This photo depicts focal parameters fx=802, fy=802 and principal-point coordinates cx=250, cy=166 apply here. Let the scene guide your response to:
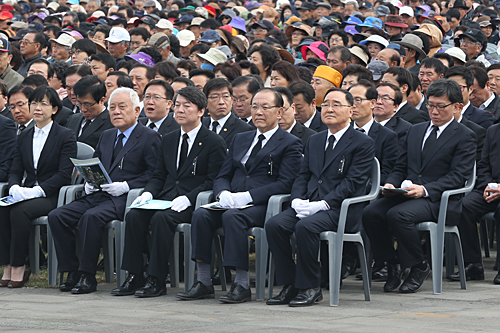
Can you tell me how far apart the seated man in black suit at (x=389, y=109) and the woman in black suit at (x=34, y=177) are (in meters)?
2.87

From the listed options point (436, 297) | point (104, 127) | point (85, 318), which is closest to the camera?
point (85, 318)

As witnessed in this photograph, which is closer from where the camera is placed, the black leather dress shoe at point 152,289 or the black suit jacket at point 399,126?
the black leather dress shoe at point 152,289

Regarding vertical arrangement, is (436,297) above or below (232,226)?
below

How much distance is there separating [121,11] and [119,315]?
12.0m

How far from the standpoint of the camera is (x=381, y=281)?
7.10 meters

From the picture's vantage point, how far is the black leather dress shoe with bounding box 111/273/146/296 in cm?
649

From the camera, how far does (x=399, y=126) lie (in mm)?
7559

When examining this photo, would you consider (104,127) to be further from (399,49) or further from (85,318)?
(399,49)

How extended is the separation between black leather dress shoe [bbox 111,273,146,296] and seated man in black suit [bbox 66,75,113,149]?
1.92 metres

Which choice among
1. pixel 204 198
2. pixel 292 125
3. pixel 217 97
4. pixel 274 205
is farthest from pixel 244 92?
pixel 274 205

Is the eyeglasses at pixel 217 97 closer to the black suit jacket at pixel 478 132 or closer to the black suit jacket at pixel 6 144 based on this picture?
the black suit jacket at pixel 6 144

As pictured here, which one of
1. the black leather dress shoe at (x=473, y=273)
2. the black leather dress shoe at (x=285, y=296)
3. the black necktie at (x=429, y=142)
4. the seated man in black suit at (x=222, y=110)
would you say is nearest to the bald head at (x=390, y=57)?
the seated man in black suit at (x=222, y=110)

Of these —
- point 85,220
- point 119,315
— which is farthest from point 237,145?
point 119,315

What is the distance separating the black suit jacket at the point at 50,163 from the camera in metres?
7.26
